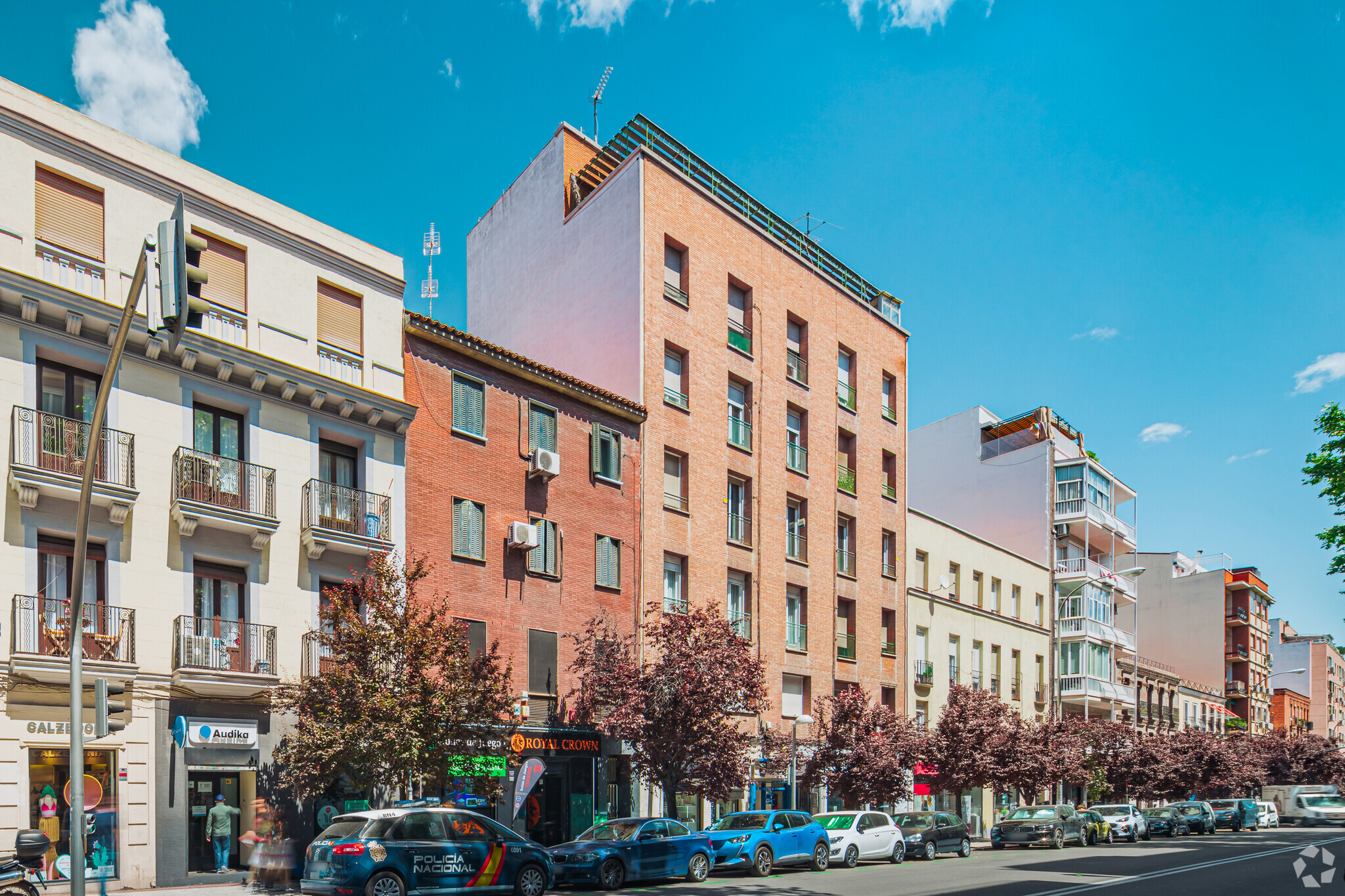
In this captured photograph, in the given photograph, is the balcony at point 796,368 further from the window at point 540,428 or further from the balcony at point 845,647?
the window at point 540,428

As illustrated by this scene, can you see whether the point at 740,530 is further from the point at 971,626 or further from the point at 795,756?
the point at 971,626

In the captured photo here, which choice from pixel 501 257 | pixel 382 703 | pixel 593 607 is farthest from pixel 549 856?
pixel 501 257

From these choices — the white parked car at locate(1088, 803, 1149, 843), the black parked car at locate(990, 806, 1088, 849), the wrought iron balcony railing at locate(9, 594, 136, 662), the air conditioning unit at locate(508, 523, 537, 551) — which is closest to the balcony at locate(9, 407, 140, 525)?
the wrought iron balcony railing at locate(9, 594, 136, 662)

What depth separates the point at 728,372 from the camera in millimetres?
36062

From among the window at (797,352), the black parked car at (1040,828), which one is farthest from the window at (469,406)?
the black parked car at (1040,828)

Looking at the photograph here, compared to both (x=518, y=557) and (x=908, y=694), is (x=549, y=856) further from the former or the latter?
(x=908, y=694)

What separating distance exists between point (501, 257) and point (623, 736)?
19.9 metres

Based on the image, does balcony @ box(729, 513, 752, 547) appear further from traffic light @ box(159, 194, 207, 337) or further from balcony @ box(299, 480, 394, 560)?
traffic light @ box(159, 194, 207, 337)

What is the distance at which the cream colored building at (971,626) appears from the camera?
4444 cm

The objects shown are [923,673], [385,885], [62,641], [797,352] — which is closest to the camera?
[385,885]

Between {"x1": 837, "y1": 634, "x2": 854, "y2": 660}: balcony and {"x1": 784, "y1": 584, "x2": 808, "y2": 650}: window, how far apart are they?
2260 mm

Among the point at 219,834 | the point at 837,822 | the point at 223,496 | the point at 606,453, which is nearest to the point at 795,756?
the point at 837,822

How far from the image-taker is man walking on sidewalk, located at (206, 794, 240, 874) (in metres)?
21.2

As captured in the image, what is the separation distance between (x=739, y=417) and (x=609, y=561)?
805 cm
